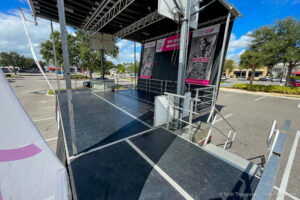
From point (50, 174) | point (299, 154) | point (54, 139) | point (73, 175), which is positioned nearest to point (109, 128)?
point (73, 175)

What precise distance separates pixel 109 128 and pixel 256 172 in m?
3.47

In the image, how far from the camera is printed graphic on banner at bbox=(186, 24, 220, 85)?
624 centimetres

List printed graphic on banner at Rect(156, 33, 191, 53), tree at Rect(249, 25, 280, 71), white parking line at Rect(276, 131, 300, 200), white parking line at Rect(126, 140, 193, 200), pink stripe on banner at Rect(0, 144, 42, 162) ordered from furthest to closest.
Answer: tree at Rect(249, 25, 280, 71) → printed graphic on banner at Rect(156, 33, 191, 53) → white parking line at Rect(276, 131, 300, 200) → white parking line at Rect(126, 140, 193, 200) → pink stripe on banner at Rect(0, 144, 42, 162)

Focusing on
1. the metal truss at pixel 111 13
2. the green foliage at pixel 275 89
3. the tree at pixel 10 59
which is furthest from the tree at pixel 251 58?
the tree at pixel 10 59

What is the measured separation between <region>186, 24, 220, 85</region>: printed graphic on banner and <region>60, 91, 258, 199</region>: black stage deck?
4644 millimetres

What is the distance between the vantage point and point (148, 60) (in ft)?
33.9

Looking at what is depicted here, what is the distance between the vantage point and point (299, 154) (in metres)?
3.42

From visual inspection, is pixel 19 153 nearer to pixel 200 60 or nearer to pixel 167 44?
pixel 200 60

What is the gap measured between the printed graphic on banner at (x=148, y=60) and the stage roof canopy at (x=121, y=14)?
48.4 inches

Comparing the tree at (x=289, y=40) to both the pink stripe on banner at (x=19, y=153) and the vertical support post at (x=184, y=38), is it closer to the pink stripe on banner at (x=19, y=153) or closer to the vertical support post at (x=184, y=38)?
the vertical support post at (x=184, y=38)

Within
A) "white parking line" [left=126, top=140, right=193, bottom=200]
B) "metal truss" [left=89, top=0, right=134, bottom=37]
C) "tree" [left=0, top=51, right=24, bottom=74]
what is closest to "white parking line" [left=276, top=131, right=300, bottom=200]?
"white parking line" [left=126, top=140, right=193, bottom=200]

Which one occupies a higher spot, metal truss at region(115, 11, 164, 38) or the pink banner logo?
metal truss at region(115, 11, 164, 38)

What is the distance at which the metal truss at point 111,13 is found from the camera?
5.67m

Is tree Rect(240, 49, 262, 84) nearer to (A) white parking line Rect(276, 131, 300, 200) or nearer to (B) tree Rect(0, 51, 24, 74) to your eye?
(A) white parking line Rect(276, 131, 300, 200)
